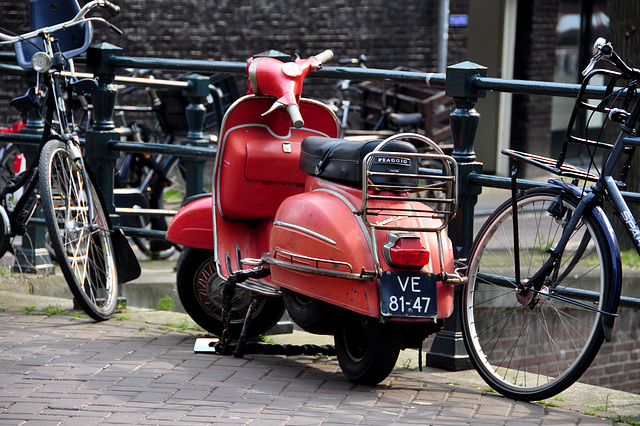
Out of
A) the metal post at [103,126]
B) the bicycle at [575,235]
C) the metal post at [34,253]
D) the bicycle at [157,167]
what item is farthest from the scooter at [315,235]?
the bicycle at [157,167]

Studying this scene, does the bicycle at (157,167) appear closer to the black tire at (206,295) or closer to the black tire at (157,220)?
the black tire at (157,220)

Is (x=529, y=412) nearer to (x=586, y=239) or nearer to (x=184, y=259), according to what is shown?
(x=586, y=239)

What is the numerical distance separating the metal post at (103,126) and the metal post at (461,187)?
2084 mm

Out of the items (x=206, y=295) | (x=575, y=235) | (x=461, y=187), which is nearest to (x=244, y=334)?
(x=206, y=295)

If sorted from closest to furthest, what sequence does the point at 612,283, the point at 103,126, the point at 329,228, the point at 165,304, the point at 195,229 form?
the point at 612,283, the point at 329,228, the point at 195,229, the point at 103,126, the point at 165,304

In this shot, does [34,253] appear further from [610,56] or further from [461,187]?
[610,56]

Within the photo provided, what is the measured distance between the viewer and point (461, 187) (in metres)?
4.71

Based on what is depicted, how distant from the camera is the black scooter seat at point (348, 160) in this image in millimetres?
4078

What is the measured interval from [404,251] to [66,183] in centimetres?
223

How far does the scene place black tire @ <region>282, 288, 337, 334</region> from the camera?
4.24 m

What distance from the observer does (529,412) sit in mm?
3955

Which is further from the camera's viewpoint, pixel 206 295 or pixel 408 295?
pixel 206 295

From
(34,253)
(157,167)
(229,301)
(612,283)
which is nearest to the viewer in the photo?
(612,283)

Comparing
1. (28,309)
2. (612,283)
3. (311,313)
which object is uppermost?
(612,283)
